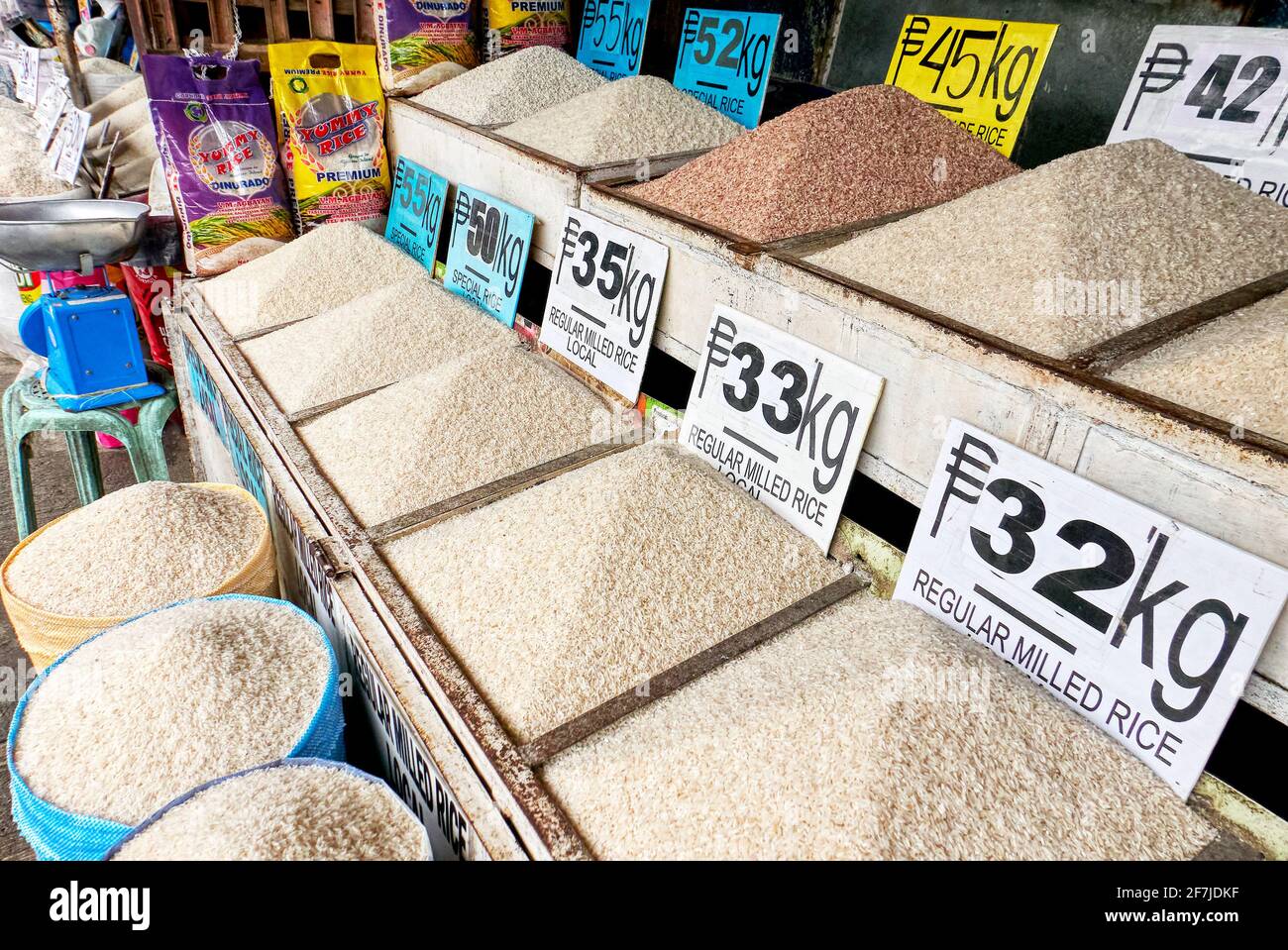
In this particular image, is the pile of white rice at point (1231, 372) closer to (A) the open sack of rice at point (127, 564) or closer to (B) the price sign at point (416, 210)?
(A) the open sack of rice at point (127, 564)

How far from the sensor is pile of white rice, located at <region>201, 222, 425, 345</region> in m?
2.18

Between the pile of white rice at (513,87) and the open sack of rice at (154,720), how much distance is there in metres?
1.71

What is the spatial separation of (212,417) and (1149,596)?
2.19 meters

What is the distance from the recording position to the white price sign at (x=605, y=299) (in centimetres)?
159

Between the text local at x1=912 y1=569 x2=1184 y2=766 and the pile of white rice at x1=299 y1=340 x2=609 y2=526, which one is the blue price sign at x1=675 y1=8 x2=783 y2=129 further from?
the text local at x1=912 y1=569 x2=1184 y2=766

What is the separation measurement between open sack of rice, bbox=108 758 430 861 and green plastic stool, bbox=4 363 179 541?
144 cm

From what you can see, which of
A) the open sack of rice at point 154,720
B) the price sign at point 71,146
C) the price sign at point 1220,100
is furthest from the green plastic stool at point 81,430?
the price sign at point 1220,100

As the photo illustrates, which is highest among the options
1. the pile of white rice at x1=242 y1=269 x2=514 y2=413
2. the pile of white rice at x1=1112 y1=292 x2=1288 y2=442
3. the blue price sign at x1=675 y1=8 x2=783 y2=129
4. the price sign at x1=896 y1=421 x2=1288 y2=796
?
the blue price sign at x1=675 y1=8 x2=783 y2=129

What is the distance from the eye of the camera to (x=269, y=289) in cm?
220

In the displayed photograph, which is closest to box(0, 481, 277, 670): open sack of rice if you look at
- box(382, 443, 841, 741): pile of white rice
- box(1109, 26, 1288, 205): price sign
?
box(382, 443, 841, 741): pile of white rice
